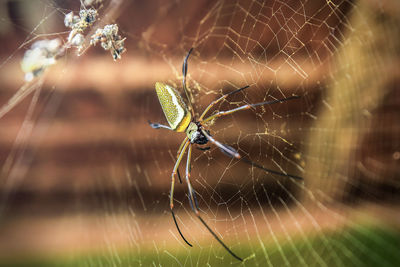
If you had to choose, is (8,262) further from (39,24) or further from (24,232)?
(39,24)

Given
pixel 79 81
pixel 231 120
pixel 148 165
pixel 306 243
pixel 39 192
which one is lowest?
pixel 306 243

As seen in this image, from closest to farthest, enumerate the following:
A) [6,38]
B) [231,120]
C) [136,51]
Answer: [231,120] → [136,51] → [6,38]

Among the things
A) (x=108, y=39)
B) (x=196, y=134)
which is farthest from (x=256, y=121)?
(x=108, y=39)

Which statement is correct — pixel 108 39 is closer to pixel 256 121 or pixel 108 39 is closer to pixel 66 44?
pixel 66 44

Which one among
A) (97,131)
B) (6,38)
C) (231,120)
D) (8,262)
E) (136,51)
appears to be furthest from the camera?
(97,131)

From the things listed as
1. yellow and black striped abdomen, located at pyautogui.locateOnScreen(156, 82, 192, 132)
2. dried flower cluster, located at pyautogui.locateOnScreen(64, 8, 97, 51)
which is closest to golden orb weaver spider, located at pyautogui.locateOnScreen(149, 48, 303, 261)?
yellow and black striped abdomen, located at pyautogui.locateOnScreen(156, 82, 192, 132)

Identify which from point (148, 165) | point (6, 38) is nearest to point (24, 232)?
point (148, 165)

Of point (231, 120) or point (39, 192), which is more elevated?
point (39, 192)

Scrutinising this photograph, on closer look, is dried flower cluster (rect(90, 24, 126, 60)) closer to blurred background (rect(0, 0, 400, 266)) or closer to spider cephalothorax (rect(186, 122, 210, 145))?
blurred background (rect(0, 0, 400, 266))

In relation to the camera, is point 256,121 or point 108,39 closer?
point 108,39
